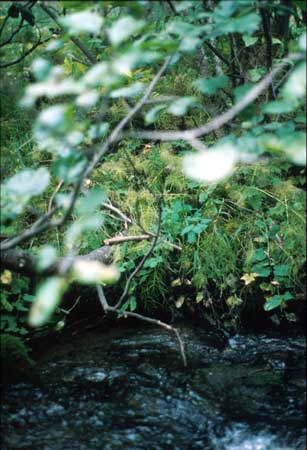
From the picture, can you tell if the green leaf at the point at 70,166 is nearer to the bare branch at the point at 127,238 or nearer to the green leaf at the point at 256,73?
the bare branch at the point at 127,238

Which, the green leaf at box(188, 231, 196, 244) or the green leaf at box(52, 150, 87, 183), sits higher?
the green leaf at box(52, 150, 87, 183)

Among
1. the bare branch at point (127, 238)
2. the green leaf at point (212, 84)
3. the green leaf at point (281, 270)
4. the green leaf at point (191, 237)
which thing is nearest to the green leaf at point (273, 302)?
the green leaf at point (281, 270)

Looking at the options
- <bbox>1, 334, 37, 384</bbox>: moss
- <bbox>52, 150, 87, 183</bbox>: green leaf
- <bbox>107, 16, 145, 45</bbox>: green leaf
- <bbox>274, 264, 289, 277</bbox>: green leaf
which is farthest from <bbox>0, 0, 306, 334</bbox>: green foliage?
<bbox>107, 16, 145, 45</bbox>: green leaf

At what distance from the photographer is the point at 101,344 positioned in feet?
9.45

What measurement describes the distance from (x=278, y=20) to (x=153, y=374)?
94.6 inches

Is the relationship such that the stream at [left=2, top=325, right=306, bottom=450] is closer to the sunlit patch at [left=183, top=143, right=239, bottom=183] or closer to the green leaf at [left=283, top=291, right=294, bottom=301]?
the green leaf at [left=283, top=291, right=294, bottom=301]

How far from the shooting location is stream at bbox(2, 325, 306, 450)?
212cm

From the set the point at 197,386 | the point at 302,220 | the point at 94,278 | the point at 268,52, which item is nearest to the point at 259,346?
the point at 197,386

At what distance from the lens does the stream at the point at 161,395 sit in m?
2.12

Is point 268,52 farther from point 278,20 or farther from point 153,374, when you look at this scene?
point 153,374

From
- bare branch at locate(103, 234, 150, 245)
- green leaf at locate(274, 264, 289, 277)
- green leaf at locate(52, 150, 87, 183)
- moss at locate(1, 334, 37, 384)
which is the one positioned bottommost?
moss at locate(1, 334, 37, 384)

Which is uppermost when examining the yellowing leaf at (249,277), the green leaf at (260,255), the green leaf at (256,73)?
the green leaf at (256,73)

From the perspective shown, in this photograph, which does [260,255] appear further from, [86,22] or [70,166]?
[86,22]

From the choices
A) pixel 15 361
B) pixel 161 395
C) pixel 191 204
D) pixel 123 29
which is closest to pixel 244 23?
pixel 123 29
